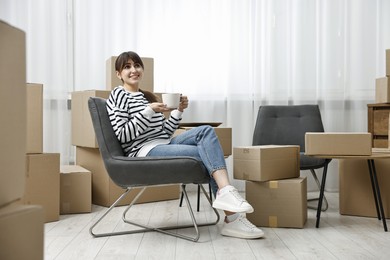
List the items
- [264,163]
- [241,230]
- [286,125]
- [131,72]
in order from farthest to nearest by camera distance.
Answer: [286,125] < [131,72] < [264,163] < [241,230]

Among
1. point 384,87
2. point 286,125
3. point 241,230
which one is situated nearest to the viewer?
point 241,230

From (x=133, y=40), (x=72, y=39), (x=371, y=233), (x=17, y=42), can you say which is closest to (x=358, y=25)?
(x=133, y=40)

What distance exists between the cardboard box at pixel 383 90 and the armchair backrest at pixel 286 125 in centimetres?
43

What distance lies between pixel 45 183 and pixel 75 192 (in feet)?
1.06

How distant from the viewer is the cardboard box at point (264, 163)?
2.64 metres

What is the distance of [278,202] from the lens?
2.66 meters

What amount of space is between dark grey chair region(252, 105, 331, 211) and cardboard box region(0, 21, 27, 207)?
2657mm

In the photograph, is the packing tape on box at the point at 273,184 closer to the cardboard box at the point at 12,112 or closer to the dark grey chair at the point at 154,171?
the dark grey chair at the point at 154,171

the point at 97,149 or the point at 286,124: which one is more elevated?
the point at 286,124

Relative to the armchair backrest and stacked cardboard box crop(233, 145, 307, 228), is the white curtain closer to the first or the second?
the armchair backrest

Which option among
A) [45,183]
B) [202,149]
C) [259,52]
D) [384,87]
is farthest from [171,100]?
[259,52]

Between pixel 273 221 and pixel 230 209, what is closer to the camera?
pixel 230 209

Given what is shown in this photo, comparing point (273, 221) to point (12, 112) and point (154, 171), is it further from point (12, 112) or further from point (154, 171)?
point (12, 112)

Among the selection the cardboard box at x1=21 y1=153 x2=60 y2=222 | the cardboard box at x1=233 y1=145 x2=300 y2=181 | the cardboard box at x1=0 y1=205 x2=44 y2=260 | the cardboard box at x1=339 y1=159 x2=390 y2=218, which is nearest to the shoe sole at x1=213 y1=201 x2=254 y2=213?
the cardboard box at x1=233 y1=145 x2=300 y2=181
